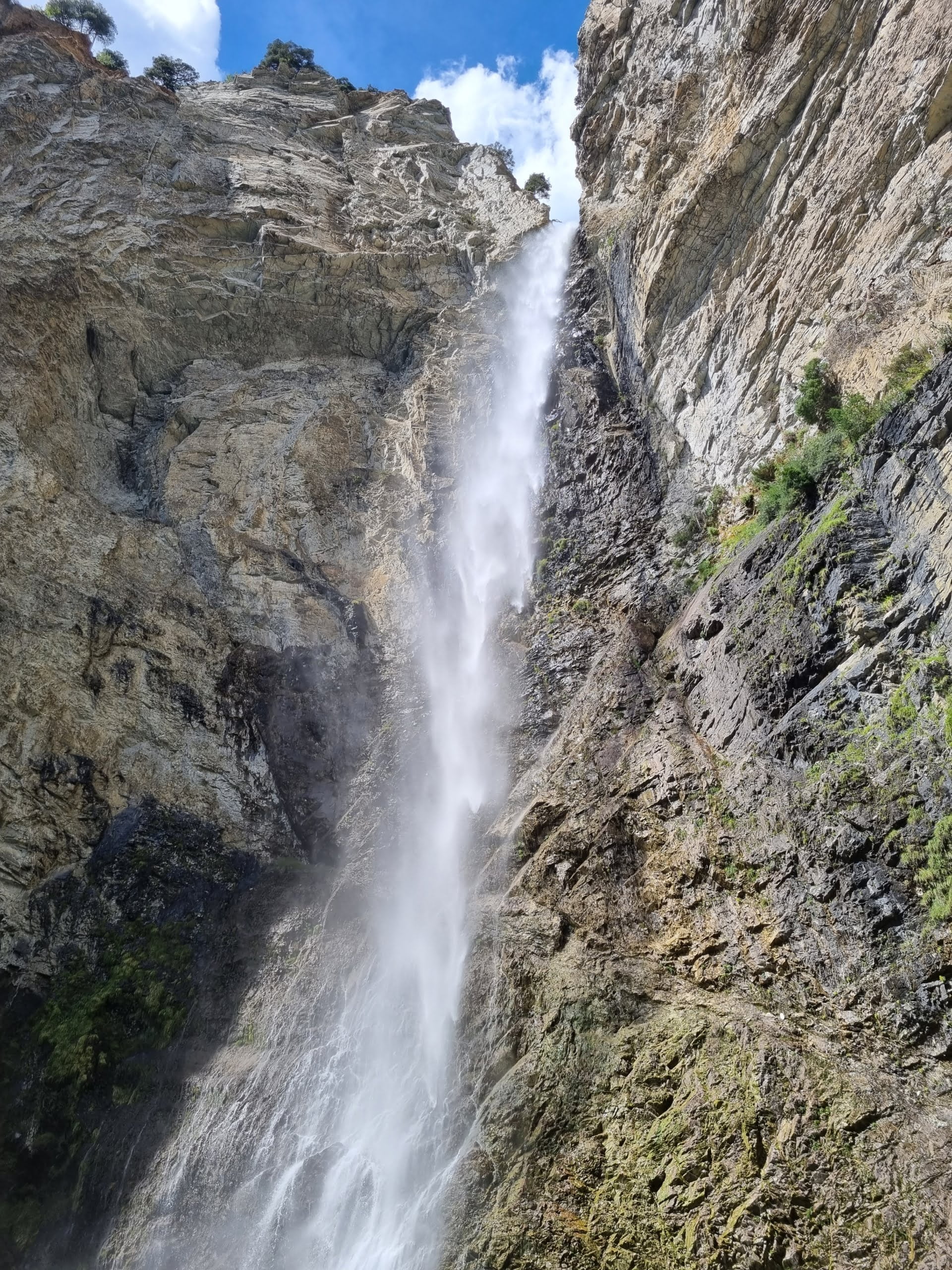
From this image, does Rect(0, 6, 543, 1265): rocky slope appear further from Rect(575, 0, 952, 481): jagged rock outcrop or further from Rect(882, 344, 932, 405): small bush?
Rect(882, 344, 932, 405): small bush

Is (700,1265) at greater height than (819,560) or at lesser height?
lesser

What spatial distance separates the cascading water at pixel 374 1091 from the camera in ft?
Answer: 32.0

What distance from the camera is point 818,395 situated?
1145 centimetres

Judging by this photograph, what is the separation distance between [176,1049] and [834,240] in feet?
52.3

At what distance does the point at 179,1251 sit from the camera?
416 inches

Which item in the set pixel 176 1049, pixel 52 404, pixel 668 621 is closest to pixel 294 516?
pixel 52 404

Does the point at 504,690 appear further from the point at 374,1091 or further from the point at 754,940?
the point at 754,940

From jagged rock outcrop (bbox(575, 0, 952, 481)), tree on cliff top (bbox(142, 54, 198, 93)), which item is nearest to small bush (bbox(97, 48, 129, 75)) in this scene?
tree on cliff top (bbox(142, 54, 198, 93))

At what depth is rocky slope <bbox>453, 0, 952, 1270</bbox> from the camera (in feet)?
24.1

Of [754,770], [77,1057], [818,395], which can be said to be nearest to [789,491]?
[818,395]

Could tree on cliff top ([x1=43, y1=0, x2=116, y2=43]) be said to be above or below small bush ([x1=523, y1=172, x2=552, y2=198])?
above

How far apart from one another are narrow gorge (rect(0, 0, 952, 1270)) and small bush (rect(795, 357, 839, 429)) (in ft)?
0.14

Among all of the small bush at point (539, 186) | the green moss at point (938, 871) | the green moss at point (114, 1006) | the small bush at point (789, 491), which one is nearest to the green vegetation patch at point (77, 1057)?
the green moss at point (114, 1006)

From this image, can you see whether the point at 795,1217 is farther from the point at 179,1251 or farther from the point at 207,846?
the point at 207,846
